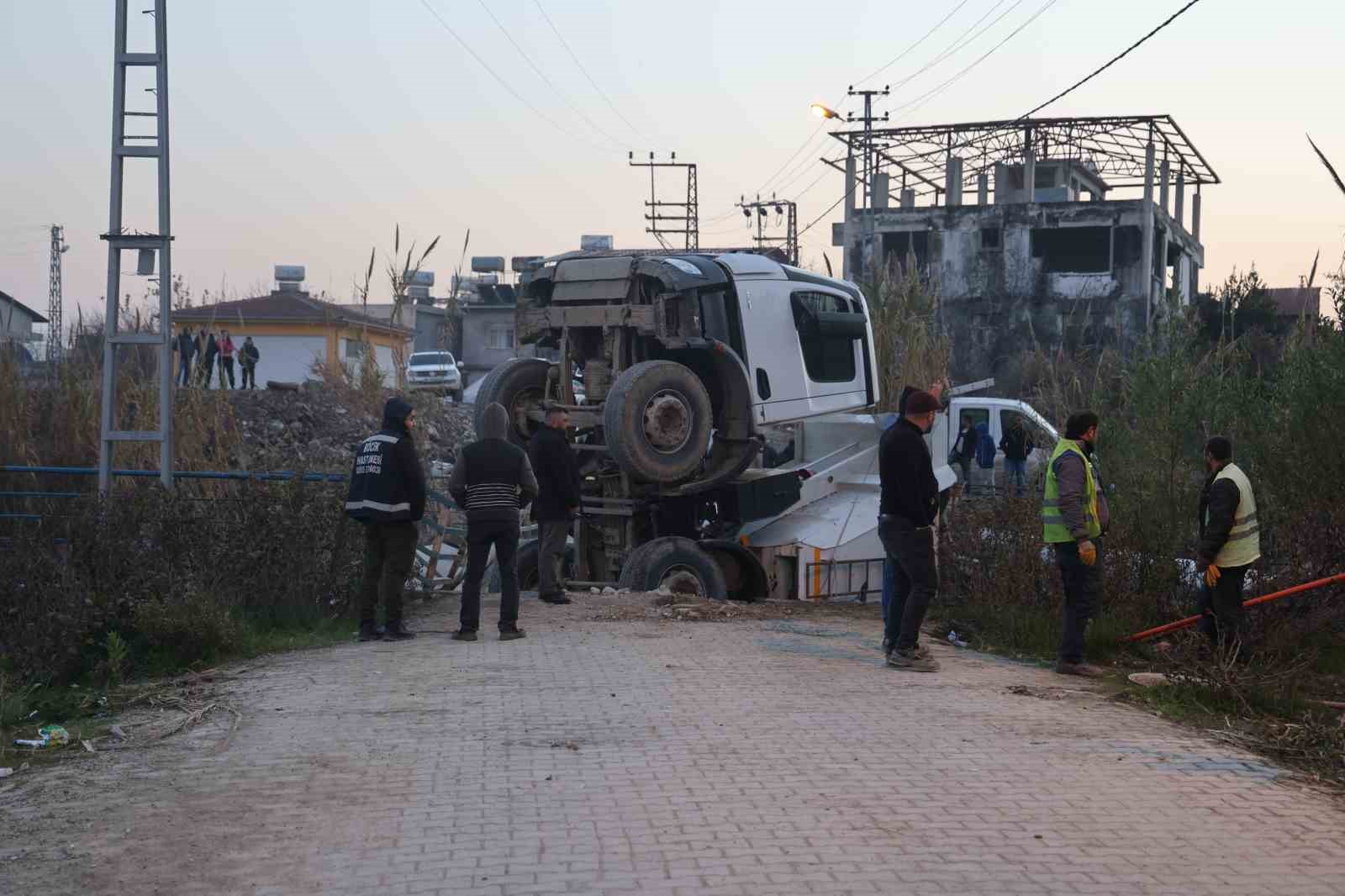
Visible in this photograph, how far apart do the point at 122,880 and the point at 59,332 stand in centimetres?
1371

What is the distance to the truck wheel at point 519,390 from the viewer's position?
13039 mm

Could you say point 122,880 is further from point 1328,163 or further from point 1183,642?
point 1328,163

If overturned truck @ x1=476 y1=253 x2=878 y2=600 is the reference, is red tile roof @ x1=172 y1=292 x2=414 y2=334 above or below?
above

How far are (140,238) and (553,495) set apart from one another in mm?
4297

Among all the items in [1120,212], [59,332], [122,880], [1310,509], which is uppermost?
[1120,212]

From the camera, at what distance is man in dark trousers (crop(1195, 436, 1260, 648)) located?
9.06m

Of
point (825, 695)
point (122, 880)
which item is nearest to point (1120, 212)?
point (825, 695)

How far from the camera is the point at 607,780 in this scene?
240 inches

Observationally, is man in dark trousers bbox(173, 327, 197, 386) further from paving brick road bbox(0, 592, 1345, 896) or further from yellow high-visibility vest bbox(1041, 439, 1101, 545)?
yellow high-visibility vest bbox(1041, 439, 1101, 545)

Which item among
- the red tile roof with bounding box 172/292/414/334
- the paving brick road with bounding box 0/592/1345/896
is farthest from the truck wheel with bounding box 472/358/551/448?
the red tile roof with bounding box 172/292/414/334

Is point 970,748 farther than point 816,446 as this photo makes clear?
No

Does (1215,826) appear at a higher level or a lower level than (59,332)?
lower

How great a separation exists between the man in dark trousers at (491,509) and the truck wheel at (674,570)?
1.95 m

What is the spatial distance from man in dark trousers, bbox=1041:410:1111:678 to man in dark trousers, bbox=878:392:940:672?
2.59 feet
